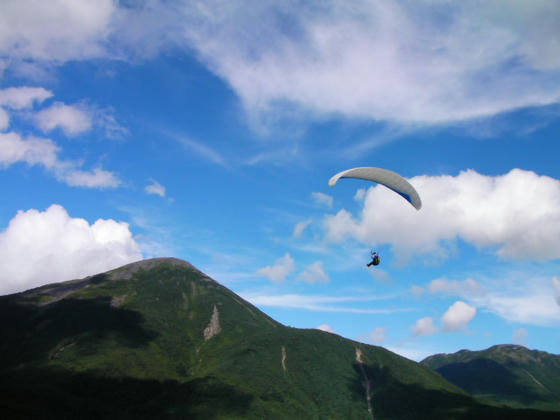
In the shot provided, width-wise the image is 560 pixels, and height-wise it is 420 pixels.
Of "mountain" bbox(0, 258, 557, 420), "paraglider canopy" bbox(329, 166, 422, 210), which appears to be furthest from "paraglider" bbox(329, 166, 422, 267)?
"mountain" bbox(0, 258, 557, 420)

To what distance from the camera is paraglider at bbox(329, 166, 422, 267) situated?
5234cm

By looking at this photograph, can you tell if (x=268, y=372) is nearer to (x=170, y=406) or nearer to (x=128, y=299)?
(x=170, y=406)

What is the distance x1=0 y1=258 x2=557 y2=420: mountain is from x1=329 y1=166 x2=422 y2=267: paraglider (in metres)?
94.2

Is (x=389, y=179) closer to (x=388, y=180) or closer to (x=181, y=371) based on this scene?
(x=388, y=180)

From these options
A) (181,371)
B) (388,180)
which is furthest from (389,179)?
(181,371)

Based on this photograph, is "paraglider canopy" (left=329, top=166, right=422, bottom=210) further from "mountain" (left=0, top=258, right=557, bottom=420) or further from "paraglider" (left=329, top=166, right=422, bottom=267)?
"mountain" (left=0, top=258, right=557, bottom=420)

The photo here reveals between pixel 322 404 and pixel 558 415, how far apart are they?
76.5 metres

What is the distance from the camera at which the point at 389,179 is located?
54.4 meters

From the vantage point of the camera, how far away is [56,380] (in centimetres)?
12419

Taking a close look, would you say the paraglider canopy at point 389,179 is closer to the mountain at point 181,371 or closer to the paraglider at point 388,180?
the paraglider at point 388,180

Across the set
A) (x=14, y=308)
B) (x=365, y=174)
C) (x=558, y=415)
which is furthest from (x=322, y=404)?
(x=14, y=308)

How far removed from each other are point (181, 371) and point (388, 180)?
5332 inches

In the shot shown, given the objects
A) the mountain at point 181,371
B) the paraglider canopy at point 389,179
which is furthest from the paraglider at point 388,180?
the mountain at point 181,371

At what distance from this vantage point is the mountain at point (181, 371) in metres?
118
